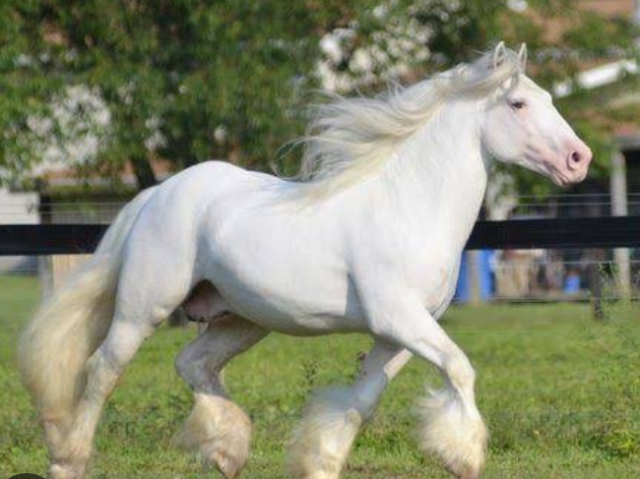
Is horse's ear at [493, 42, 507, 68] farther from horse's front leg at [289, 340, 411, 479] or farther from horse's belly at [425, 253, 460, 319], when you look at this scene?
horse's front leg at [289, 340, 411, 479]

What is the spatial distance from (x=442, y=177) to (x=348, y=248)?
0.47 m

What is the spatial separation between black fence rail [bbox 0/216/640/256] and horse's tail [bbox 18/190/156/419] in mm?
1469

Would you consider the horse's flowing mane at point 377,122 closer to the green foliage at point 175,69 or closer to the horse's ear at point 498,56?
the horse's ear at point 498,56

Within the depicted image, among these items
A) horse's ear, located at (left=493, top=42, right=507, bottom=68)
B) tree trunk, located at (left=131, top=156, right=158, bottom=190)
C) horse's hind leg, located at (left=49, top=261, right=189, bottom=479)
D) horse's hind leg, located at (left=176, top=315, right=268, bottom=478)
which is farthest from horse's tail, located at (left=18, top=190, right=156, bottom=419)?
tree trunk, located at (left=131, top=156, right=158, bottom=190)

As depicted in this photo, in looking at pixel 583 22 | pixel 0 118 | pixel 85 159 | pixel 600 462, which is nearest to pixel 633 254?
pixel 600 462

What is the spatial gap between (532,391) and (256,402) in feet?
6.27

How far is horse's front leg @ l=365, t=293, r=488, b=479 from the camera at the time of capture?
20.5ft

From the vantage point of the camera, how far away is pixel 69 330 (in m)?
7.45

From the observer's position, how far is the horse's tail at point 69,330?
7422 mm

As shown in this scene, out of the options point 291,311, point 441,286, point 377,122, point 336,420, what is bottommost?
point 336,420

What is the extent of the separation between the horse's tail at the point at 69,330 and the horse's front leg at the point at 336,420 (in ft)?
3.89

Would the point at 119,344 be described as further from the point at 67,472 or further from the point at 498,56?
the point at 498,56

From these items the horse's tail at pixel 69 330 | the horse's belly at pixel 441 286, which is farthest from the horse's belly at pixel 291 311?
the horse's tail at pixel 69 330

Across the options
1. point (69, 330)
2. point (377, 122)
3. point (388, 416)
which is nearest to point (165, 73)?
point (388, 416)
